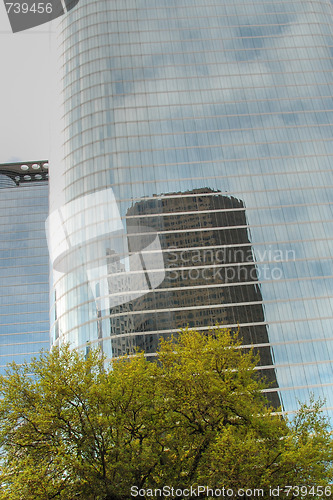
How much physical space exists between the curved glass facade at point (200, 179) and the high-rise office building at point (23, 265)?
42.7m

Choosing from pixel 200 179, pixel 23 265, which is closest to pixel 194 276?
pixel 200 179

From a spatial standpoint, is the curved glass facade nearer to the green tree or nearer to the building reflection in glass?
the building reflection in glass

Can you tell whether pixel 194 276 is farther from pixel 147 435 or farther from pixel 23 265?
pixel 23 265

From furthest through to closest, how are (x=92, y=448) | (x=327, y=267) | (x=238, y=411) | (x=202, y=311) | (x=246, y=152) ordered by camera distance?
(x=246, y=152), (x=327, y=267), (x=202, y=311), (x=238, y=411), (x=92, y=448)

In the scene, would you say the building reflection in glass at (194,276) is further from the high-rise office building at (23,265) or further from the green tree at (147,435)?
the high-rise office building at (23,265)

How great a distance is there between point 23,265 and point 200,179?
65.3 m

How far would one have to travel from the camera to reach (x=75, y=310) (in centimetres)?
7494

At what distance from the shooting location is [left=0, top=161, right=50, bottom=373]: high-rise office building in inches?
4702

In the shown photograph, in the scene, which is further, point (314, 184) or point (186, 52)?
point (186, 52)

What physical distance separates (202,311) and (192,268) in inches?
276

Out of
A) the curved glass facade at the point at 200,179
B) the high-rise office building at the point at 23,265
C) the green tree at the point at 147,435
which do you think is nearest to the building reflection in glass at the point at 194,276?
the curved glass facade at the point at 200,179

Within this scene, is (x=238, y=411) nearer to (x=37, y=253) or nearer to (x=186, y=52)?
(x=186, y=52)

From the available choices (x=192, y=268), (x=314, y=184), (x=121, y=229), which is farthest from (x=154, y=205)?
(x=314, y=184)

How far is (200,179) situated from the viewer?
80.4 meters
